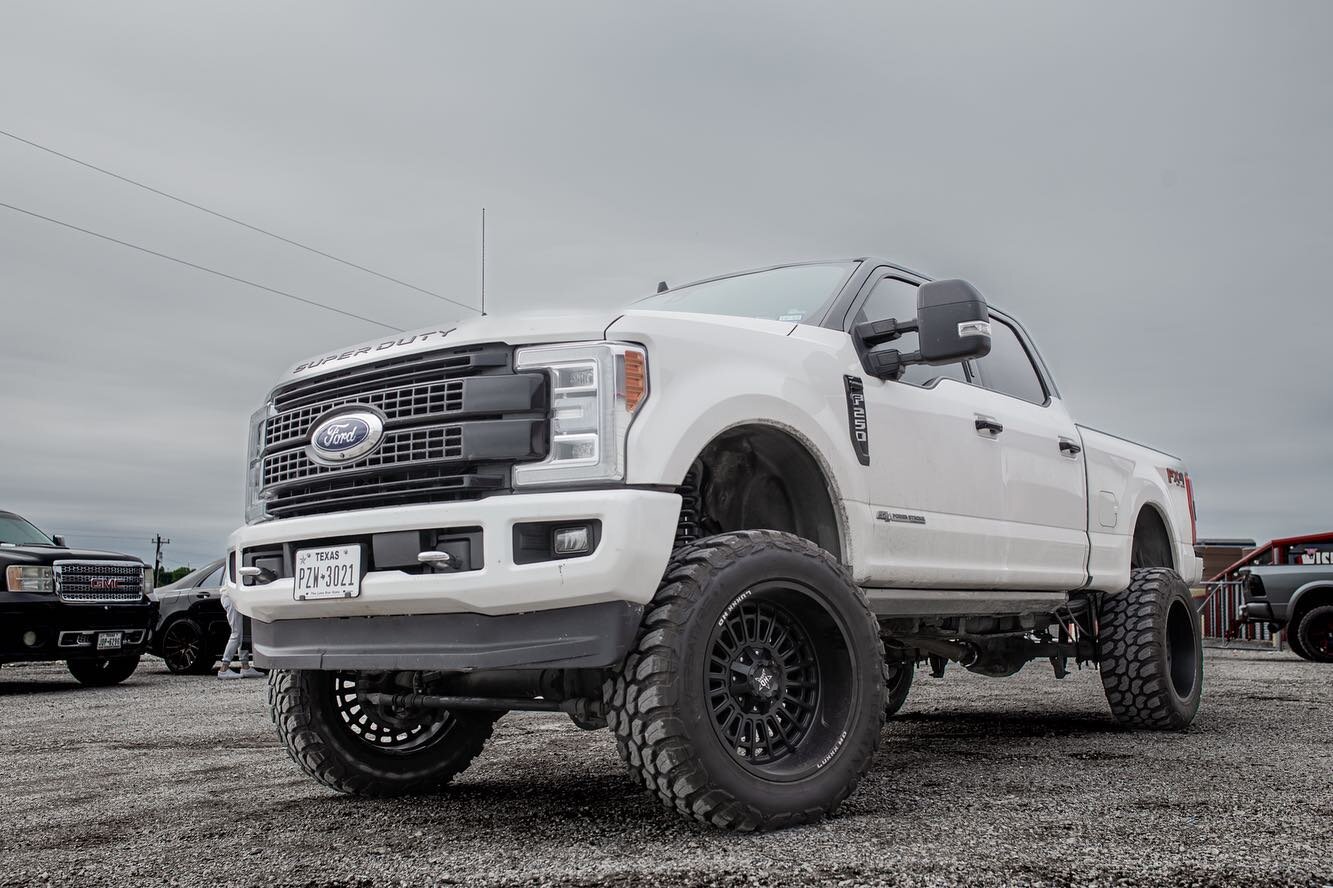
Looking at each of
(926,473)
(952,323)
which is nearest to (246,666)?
(926,473)

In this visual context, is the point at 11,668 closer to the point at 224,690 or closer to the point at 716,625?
the point at 224,690

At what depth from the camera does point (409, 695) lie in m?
4.09

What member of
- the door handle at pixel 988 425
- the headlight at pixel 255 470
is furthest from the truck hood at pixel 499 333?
the door handle at pixel 988 425

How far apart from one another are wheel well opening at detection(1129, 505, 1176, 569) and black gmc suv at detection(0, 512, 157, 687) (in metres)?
10.2

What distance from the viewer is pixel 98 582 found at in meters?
12.7

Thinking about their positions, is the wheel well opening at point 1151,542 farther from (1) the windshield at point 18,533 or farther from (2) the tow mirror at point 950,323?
(1) the windshield at point 18,533

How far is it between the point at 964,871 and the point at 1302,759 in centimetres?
299

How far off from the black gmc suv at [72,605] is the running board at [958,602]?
10014 millimetres

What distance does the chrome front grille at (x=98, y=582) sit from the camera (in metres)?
12.3

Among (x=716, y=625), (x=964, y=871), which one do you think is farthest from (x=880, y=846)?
Result: (x=716, y=625)

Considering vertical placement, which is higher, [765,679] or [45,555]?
[45,555]

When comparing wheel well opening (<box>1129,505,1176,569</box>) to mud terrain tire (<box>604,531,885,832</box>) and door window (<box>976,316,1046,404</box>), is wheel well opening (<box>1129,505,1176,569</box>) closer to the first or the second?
door window (<box>976,316,1046,404</box>)

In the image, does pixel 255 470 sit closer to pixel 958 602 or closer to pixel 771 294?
pixel 771 294

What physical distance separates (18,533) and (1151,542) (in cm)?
1167
